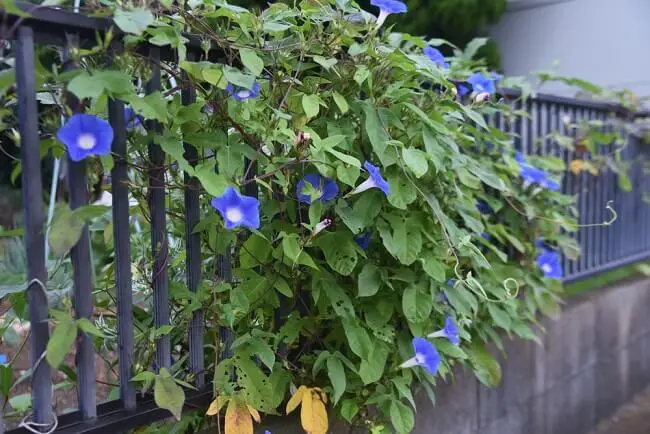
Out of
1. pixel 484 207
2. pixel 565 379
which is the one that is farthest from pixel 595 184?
pixel 484 207

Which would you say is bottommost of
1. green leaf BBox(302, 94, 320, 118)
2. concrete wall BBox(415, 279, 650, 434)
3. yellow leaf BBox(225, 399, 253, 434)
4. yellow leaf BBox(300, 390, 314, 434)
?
concrete wall BBox(415, 279, 650, 434)

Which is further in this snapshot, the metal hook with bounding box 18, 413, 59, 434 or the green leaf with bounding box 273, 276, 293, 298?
the green leaf with bounding box 273, 276, 293, 298

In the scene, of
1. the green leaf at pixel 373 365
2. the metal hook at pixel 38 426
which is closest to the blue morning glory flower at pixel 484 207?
the green leaf at pixel 373 365

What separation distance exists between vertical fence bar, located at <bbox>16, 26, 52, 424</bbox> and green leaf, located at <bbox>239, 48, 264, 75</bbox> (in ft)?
1.36

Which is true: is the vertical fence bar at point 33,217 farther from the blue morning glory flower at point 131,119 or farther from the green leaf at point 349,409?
the green leaf at point 349,409

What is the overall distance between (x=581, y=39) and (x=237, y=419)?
4.74 metres

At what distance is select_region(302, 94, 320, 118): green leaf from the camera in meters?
1.35

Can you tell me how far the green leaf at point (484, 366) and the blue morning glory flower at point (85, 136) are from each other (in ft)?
4.63

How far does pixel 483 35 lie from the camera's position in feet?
16.5

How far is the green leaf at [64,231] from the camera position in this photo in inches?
41.9

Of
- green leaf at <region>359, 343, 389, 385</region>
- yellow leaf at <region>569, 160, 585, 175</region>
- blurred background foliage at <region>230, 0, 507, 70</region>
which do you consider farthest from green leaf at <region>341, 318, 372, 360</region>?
blurred background foliage at <region>230, 0, 507, 70</region>

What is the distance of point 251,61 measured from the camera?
1276mm

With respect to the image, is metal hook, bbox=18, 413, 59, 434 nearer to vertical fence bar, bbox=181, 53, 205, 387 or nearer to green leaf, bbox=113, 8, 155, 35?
vertical fence bar, bbox=181, 53, 205, 387

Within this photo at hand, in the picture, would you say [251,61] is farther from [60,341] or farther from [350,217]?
[60,341]
